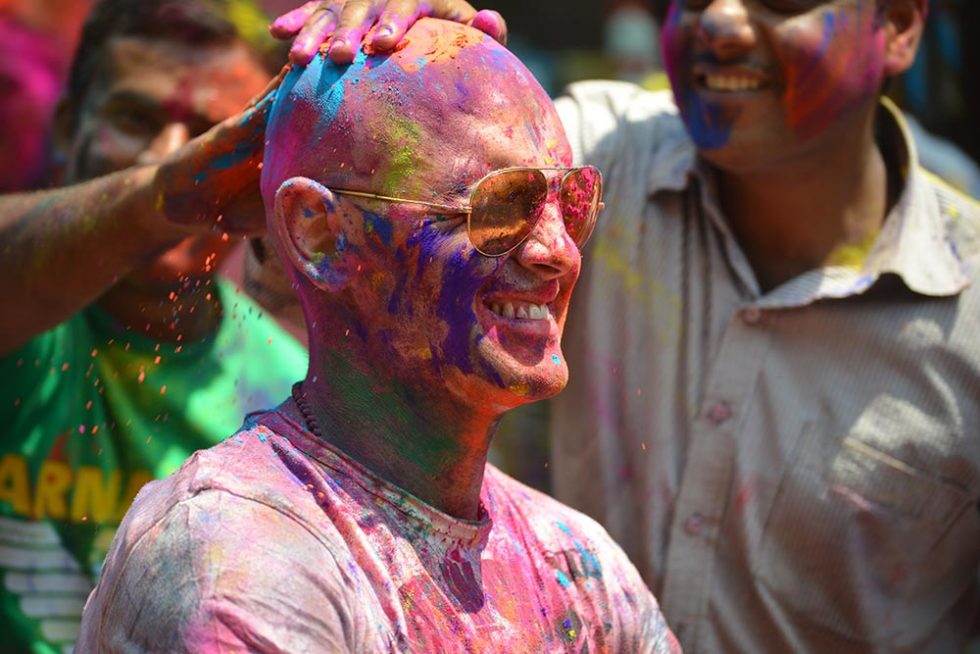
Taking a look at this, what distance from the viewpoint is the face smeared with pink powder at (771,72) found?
368 centimetres

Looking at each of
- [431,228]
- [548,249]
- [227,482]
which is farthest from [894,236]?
[227,482]

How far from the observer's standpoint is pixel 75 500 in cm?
362

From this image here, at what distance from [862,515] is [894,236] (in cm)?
73

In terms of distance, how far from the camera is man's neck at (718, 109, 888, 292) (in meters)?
3.89

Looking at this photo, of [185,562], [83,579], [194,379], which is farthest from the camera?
[194,379]

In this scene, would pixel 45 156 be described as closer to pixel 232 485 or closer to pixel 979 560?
pixel 232 485

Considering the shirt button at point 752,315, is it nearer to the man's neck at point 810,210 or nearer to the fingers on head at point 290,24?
the man's neck at point 810,210

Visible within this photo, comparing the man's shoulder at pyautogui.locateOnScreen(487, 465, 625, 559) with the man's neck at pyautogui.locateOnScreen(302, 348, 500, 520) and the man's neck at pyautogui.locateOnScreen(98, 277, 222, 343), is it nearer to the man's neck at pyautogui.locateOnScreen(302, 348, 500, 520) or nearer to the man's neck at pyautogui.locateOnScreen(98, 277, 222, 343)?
the man's neck at pyautogui.locateOnScreen(302, 348, 500, 520)

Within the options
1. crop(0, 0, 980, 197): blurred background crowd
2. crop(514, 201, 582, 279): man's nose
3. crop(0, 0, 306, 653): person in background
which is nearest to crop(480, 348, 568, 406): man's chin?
crop(514, 201, 582, 279): man's nose

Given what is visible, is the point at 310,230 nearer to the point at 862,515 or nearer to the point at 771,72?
the point at 771,72

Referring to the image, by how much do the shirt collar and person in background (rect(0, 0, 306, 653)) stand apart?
1.10m

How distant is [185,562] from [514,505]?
2.41 feet

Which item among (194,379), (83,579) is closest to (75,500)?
(83,579)

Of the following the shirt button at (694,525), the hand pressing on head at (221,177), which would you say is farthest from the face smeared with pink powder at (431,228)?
the shirt button at (694,525)
